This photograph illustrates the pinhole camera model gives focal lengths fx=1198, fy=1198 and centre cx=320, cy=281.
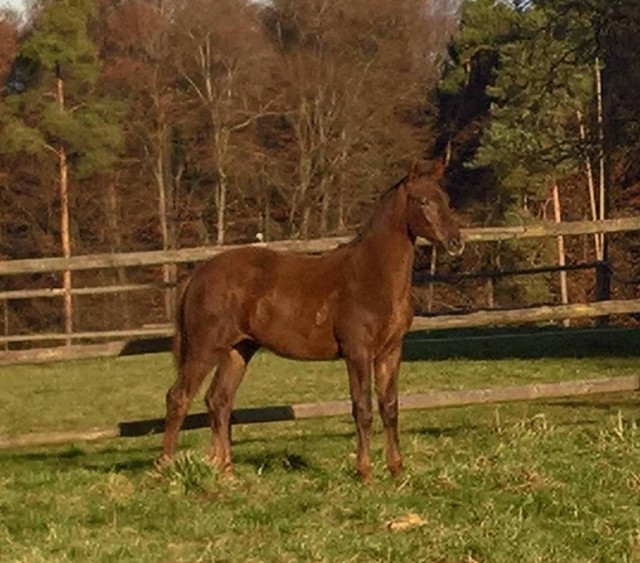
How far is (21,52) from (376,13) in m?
9.47

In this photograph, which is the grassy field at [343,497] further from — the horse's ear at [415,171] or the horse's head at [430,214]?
the horse's ear at [415,171]

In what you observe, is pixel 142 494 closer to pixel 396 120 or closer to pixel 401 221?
pixel 401 221

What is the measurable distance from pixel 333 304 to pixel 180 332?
100 cm

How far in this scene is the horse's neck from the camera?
6777 mm

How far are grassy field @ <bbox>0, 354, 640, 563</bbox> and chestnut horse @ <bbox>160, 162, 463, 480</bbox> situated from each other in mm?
433

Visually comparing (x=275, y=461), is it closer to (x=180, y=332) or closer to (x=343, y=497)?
(x=180, y=332)

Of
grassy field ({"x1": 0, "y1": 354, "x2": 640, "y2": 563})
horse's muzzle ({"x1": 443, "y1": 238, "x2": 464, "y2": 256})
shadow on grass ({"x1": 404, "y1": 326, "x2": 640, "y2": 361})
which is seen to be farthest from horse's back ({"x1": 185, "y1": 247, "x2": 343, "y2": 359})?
shadow on grass ({"x1": 404, "y1": 326, "x2": 640, "y2": 361})

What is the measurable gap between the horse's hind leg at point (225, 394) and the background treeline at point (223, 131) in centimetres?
2229

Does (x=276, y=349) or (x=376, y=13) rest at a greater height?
(x=376, y=13)

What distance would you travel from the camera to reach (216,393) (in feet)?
23.7

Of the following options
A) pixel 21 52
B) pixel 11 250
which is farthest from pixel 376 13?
pixel 11 250

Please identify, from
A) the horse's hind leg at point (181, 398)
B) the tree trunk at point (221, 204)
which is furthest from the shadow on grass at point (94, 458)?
the tree trunk at point (221, 204)

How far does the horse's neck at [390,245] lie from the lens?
6.78 m

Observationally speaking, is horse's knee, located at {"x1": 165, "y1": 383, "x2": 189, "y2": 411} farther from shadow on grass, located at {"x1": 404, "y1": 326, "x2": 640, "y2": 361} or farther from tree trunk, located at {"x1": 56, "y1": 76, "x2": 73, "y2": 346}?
tree trunk, located at {"x1": 56, "y1": 76, "x2": 73, "y2": 346}
